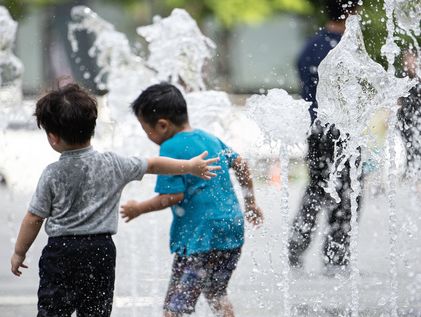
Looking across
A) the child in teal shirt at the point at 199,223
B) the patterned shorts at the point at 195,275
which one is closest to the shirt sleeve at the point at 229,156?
the child in teal shirt at the point at 199,223

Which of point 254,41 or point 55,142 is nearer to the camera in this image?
point 55,142

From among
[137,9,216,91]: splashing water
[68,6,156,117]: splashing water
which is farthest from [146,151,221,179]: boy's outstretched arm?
[68,6,156,117]: splashing water

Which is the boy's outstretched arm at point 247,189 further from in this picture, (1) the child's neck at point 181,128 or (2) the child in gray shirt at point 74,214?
(2) the child in gray shirt at point 74,214

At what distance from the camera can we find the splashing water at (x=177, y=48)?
26.4 feet

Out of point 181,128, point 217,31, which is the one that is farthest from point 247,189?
point 217,31

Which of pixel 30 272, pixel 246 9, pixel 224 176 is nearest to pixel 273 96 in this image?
pixel 224 176

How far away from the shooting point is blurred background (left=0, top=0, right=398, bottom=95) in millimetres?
19906

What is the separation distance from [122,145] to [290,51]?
12690 mm

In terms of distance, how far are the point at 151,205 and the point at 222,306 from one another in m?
0.49

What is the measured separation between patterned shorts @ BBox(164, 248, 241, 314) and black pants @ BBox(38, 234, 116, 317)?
22.7 inches

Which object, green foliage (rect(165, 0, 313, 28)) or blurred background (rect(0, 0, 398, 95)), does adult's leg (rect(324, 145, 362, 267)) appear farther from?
green foliage (rect(165, 0, 313, 28))

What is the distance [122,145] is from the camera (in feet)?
27.6

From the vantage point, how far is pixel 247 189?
4.84 meters

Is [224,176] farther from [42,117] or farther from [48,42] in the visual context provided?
[48,42]
